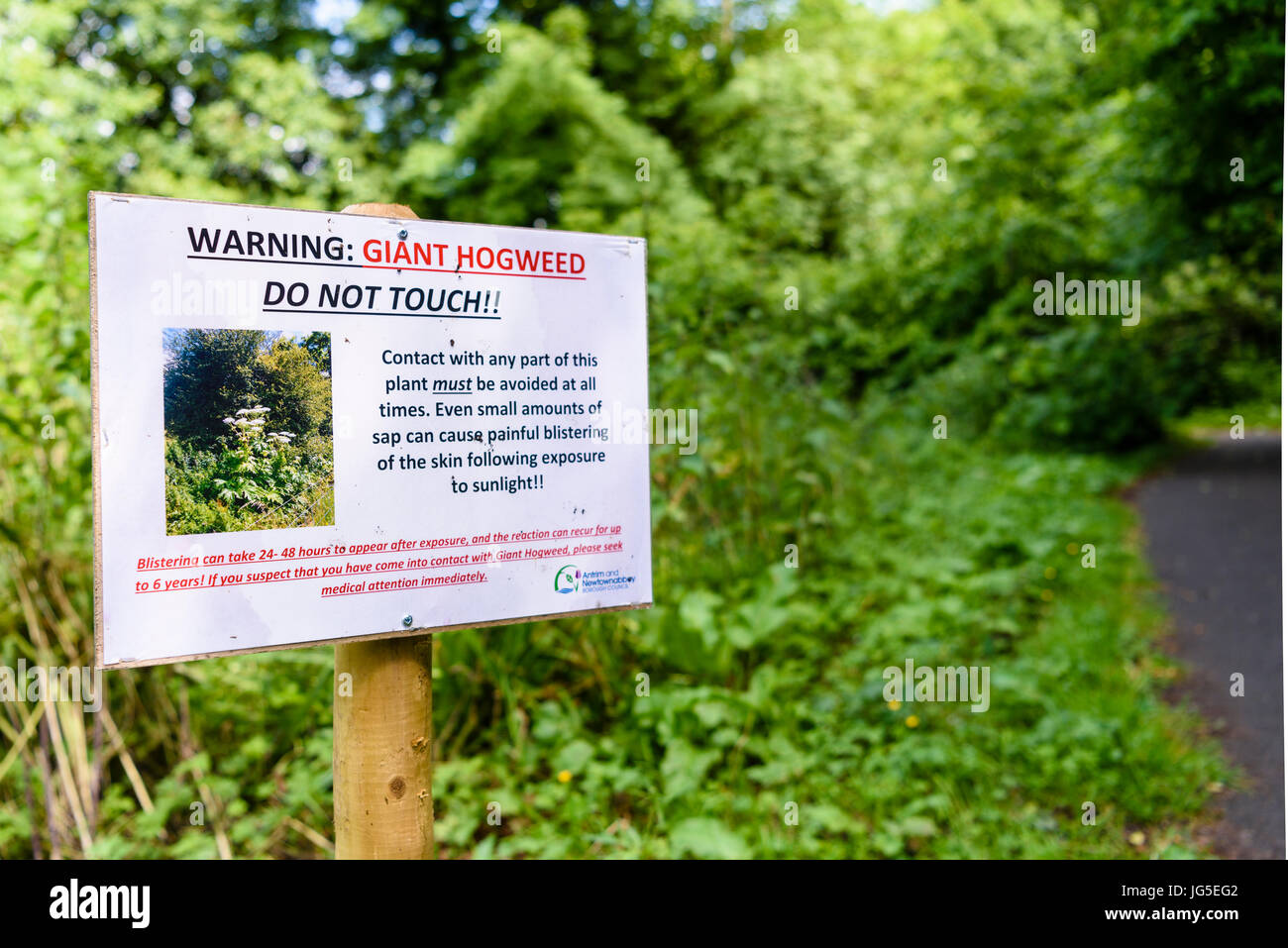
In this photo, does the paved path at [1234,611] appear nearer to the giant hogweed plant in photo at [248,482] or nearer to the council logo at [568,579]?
the council logo at [568,579]

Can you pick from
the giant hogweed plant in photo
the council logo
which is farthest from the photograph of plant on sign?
the council logo

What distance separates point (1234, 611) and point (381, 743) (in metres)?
5.31

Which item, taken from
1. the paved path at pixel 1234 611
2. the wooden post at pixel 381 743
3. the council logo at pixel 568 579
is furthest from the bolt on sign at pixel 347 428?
the paved path at pixel 1234 611

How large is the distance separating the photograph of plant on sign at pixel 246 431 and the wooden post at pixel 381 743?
0.35 metres

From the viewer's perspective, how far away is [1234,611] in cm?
558

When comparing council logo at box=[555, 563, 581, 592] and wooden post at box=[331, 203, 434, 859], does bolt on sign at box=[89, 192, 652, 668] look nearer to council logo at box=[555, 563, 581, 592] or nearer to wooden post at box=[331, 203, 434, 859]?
council logo at box=[555, 563, 581, 592]


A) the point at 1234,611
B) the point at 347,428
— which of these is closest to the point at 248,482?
the point at 347,428

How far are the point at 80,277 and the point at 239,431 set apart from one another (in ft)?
7.95

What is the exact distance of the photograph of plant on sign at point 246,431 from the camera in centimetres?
182

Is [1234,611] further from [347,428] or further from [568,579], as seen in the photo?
[347,428]

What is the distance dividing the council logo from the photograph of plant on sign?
20.4 inches

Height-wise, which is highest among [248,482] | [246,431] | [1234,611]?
[246,431]

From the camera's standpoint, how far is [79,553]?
13.0 feet
